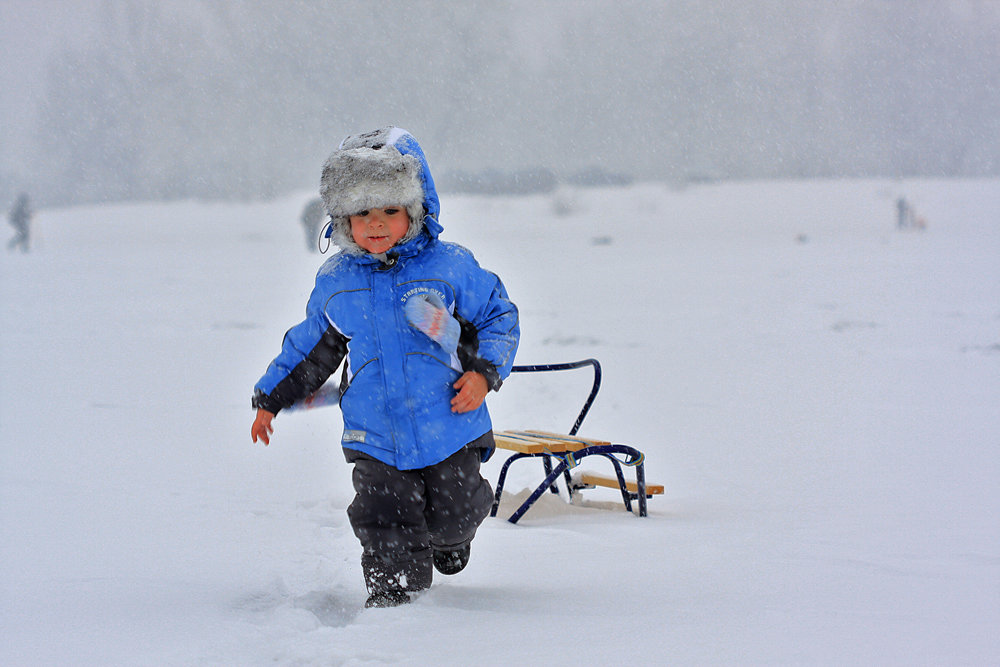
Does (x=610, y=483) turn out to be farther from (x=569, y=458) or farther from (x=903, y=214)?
(x=903, y=214)

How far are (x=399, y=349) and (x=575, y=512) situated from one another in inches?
71.4

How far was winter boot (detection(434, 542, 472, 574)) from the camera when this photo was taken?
289 centimetres

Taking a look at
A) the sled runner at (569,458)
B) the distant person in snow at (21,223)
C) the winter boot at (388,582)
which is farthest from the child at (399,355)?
the distant person in snow at (21,223)

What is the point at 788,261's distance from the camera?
20109 millimetres

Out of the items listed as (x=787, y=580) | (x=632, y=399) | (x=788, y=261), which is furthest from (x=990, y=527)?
(x=788, y=261)

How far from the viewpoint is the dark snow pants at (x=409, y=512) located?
2.66 metres

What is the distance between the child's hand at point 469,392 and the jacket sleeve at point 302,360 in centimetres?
40

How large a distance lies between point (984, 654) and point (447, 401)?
57.4 inches

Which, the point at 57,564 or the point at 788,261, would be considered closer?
the point at 57,564

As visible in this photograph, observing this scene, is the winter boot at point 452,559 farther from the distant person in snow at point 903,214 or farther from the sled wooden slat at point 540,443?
the distant person in snow at point 903,214

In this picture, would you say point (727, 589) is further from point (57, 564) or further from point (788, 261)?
point (788, 261)

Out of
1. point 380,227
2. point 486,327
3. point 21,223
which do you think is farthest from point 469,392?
point 21,223

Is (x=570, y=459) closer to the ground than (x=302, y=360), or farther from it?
closer to the ground

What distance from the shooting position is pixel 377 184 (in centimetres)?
264
